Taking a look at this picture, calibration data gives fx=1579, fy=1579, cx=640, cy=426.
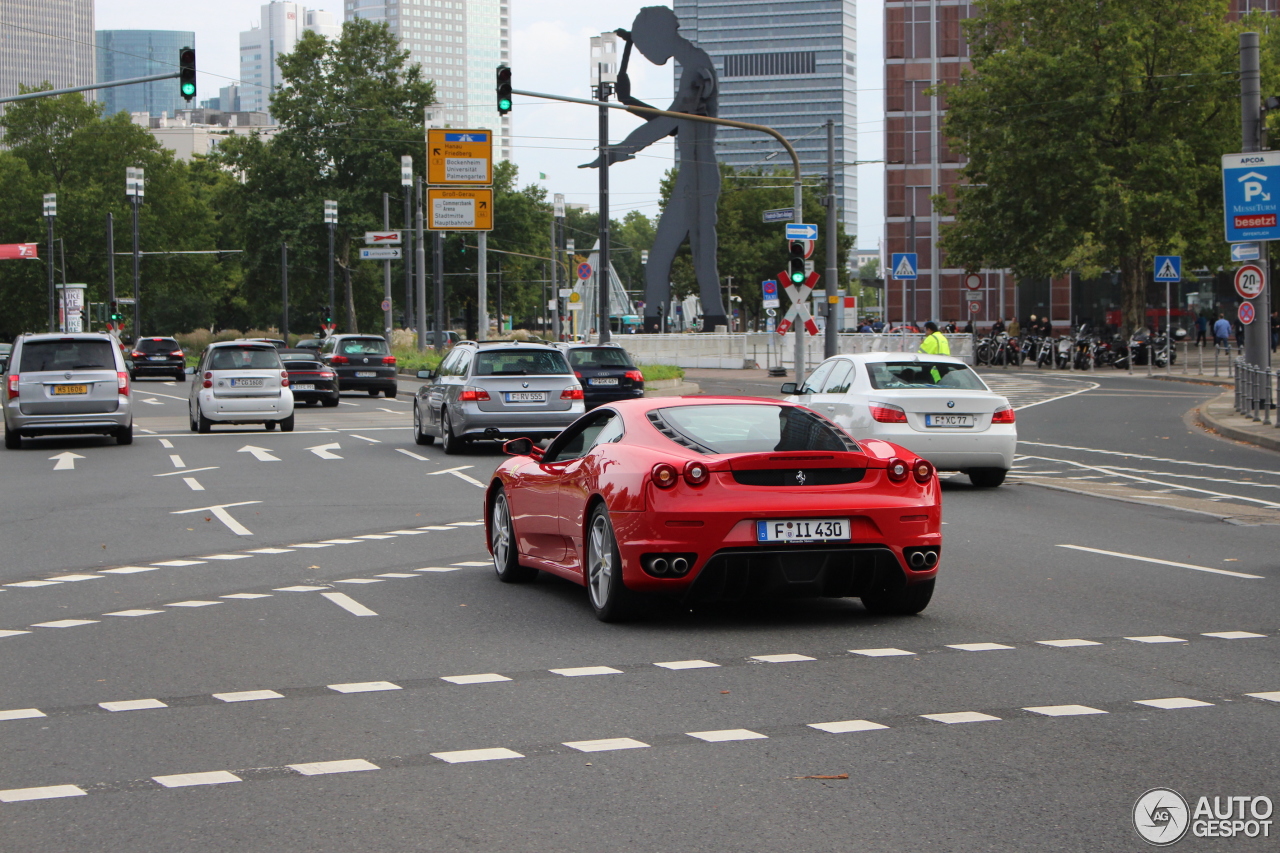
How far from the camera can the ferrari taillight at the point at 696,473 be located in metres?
8.20

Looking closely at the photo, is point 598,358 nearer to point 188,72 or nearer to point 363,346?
point 188,72

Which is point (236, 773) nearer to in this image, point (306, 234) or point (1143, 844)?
point (1143, 844)

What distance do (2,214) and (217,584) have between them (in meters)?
105

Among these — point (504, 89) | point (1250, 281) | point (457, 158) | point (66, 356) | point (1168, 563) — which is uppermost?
point (457, 158)

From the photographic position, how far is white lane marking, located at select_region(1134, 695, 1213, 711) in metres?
6.40

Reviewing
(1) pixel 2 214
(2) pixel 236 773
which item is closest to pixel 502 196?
(1) pixel 2 214

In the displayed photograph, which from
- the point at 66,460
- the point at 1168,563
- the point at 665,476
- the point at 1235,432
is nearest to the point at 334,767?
the point at 665,476

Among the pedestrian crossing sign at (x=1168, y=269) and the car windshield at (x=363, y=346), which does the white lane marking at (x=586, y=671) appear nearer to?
the car windshield at (x=363, y=346)

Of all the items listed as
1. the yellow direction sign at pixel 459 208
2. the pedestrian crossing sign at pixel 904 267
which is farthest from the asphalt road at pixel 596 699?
the yellow direction sign at pixel 459 208

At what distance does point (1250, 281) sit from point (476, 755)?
2404 cm

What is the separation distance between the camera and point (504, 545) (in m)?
10.6

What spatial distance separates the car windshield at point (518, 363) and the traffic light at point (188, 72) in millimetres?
7655

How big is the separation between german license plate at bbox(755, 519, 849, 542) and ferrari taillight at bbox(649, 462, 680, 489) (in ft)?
1.60

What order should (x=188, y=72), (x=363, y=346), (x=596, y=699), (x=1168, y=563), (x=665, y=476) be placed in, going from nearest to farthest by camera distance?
(x=596, y=699)
(x=665, y=476)
(x=1168, y=563)
(x=188, y=72)
(x=363, y=346)
